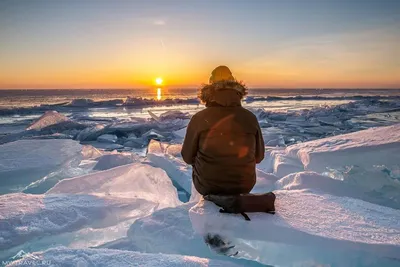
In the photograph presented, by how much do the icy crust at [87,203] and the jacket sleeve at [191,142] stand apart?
3.01 feet

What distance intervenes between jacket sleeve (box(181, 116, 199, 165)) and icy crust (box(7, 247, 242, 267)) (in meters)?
1.16

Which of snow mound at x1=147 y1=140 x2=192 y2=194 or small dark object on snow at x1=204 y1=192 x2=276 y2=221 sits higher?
small dark object on snow at x1=204 y1=192 x2=276 y2=221

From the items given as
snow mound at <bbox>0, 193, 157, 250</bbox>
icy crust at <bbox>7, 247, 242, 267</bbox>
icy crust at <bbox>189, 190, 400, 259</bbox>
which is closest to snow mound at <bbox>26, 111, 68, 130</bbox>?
snow mound at <bbox>0, 193, 157, 250</bbox>

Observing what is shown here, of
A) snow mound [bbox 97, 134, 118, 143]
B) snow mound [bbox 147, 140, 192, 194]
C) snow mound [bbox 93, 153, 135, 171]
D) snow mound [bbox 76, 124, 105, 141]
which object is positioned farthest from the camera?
snow mound [bbox 76, 124, 105, 141]

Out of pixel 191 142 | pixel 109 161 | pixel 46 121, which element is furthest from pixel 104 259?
pixel 46 121

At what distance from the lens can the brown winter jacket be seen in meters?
2.73

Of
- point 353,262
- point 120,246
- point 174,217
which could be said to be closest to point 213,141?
point 174,217

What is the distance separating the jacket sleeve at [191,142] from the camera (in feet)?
9.27

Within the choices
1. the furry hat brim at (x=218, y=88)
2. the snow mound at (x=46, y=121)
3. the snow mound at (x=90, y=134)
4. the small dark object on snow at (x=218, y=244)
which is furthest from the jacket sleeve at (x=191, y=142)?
the snow mound at (x=46, y=121)

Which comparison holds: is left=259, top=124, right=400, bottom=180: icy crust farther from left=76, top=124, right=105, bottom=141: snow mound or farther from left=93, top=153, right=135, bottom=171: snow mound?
left=76, top=124, right=105, bottom=141: snow mound

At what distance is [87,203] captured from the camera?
3.24 metres

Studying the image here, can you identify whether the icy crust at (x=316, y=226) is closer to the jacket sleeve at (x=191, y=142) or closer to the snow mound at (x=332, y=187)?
the jacket sleeve at (x=191, y=142)

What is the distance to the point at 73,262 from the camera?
1727mm

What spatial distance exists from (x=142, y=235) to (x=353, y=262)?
1.60 metres
